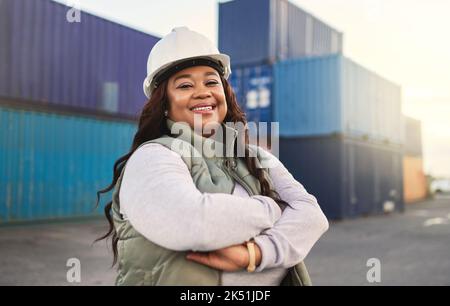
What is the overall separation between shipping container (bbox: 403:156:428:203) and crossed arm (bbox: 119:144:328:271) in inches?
1129

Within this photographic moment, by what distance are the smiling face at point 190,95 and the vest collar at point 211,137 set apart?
0.04 metres

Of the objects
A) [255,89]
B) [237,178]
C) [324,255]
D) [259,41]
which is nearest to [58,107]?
[255,89]

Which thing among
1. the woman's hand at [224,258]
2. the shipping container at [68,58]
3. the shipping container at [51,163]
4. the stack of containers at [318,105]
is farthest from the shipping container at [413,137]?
the woman's hand at [224,258]

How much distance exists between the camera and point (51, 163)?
11.5m

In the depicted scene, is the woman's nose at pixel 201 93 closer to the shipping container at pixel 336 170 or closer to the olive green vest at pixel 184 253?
the olive green vest at pixel 184 253


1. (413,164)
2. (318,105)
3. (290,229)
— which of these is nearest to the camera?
(290,229)

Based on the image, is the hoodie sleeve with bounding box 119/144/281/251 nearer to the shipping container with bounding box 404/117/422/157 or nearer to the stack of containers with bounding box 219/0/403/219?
the stack of containers with bounding box 219/0/403/219

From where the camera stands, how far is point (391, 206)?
18562 millimetres

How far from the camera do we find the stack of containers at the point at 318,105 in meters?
14.9

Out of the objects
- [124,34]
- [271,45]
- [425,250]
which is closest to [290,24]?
[271,45]

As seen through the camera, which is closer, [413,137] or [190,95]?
[190,95]

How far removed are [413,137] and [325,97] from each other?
19.2 meters

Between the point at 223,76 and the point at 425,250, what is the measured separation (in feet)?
27.6

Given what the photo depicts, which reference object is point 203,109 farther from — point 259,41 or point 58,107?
point 259,41
